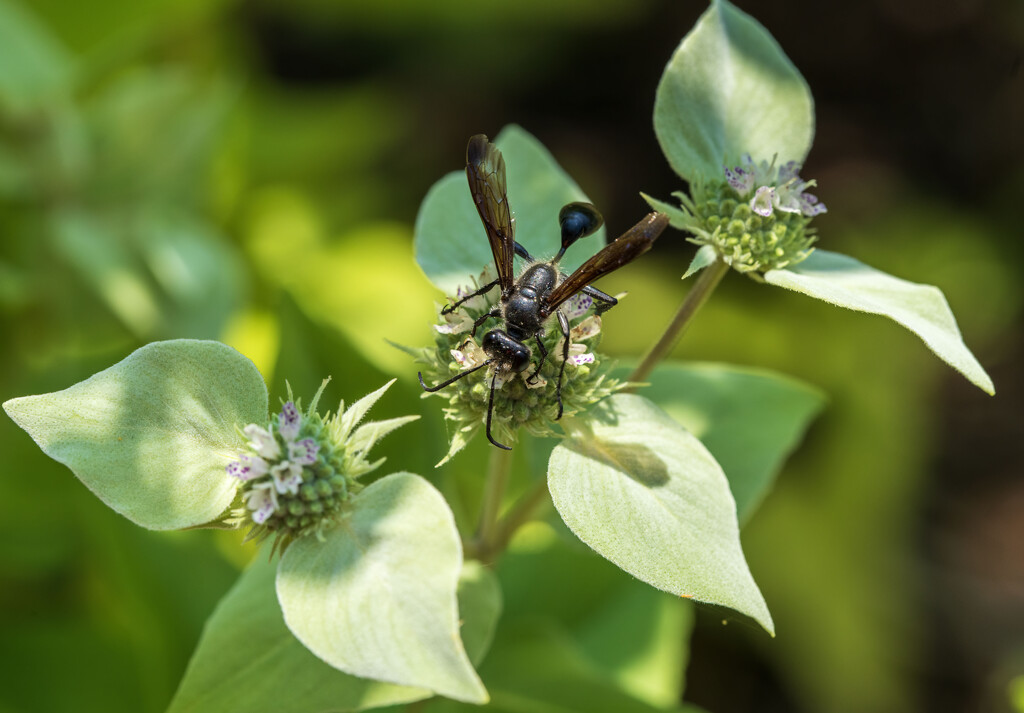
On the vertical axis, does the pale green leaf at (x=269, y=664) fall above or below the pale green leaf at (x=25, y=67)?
below

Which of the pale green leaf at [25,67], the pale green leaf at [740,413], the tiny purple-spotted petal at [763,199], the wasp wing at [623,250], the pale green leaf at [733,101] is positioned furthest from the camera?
the pale green leaf at [25,67]

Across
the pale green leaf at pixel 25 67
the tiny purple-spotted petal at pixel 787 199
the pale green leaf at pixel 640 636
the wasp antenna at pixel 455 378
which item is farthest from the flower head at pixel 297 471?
the pale green leaf at pixel 25 67

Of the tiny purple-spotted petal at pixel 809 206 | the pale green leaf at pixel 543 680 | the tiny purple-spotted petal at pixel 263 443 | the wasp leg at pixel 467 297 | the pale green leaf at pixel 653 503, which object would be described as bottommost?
the pale green leaf at pixel 543 680

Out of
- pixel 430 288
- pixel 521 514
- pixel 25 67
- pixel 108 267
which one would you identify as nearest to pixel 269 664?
pixel 521 514

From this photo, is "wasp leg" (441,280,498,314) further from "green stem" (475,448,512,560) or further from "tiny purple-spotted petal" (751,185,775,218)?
"tiny purple-spotted petal" (751,185,775,218)

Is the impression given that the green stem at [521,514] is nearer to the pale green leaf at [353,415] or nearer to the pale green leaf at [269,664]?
the pale green leaf at [269,664]

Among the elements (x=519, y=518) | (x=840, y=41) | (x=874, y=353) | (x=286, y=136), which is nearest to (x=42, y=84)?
(x=286, y=136)

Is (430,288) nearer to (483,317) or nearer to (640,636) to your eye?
(640,636)
